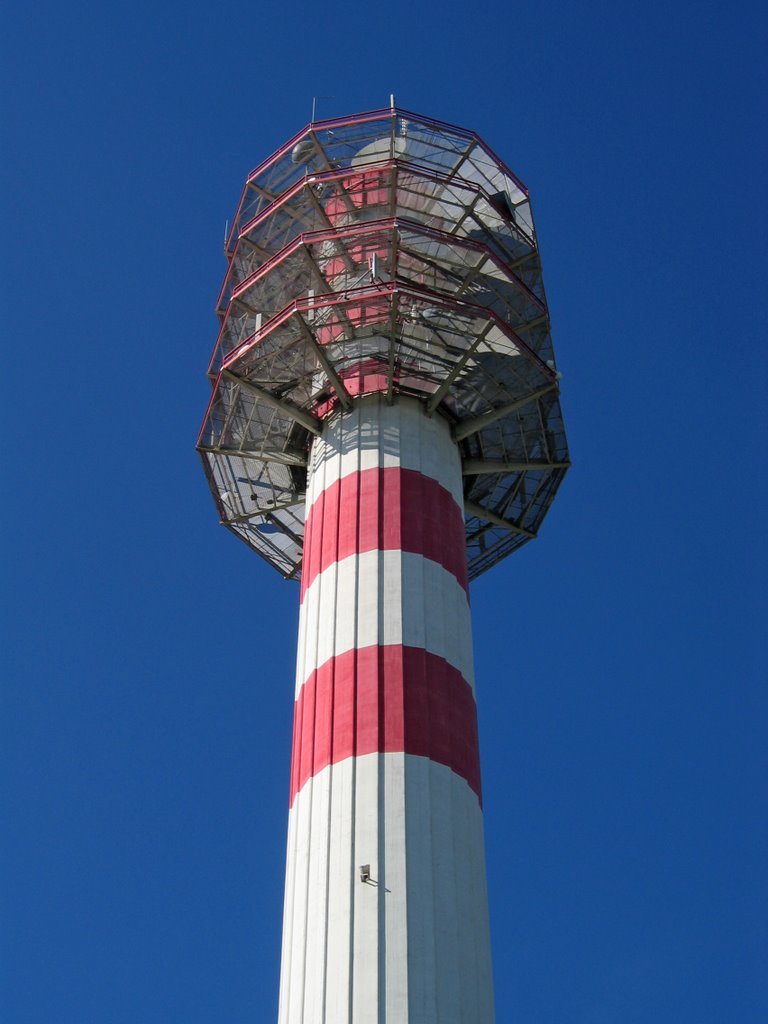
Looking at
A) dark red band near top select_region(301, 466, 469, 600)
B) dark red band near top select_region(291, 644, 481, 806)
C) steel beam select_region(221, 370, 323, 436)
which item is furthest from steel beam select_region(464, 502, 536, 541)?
dark red band near top select_region(291, 644, 481, 806)

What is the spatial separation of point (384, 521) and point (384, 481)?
4.02ft

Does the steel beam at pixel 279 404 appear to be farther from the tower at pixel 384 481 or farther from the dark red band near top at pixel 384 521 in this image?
the dark red band near top at pixel 384 521

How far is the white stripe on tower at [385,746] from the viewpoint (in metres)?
23.8

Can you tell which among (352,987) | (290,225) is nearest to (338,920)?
(352,987)

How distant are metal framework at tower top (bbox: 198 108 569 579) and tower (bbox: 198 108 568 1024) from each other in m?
0.07

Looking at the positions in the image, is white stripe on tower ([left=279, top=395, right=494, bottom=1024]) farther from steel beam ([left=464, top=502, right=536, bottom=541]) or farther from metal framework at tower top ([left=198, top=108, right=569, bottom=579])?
steel beam ([left=464, top=502, right=536, bottom=541])

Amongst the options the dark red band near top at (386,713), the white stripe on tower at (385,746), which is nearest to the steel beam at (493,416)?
the white stripe on tower at (385,746)

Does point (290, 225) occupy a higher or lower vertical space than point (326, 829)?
higher

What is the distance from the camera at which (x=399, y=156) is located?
3419 centimetres

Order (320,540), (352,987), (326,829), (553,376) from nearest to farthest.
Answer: (352,987) < (326,829) < (320,540) < (553,376)

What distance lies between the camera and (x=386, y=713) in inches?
1053

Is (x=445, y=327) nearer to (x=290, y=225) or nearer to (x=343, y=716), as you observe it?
(x=290, y=225)

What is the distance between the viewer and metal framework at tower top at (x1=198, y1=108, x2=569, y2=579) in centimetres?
3159

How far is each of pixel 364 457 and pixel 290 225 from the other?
7389mm
